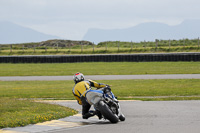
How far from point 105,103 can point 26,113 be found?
286cm

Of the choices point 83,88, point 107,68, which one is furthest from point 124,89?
point 107,68

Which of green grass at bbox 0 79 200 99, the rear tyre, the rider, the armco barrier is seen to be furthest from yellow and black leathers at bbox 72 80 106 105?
the armco barrier

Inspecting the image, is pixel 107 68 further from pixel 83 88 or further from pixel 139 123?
pixel 139 123

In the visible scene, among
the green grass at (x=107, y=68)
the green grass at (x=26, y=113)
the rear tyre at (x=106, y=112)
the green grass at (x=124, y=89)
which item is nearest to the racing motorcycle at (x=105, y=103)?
the rear tyre at (x=106, y=112)

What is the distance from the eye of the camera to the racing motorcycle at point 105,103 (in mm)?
11508

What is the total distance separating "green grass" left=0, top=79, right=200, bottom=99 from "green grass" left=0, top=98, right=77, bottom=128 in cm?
581

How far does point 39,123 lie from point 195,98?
8559 millimetres

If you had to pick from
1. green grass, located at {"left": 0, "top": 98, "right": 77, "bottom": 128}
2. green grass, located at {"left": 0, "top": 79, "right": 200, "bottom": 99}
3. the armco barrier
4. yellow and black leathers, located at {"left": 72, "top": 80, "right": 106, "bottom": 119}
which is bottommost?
green grass, located at {"left": 0, "top": 79, "right": 200, "bottom": 99}

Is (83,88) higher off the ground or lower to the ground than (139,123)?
higher

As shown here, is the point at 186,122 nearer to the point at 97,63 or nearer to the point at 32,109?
the point at 32,109

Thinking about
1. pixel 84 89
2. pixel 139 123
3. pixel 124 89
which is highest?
pixel 84 89

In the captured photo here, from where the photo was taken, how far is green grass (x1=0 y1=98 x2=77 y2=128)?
11641 millimetres

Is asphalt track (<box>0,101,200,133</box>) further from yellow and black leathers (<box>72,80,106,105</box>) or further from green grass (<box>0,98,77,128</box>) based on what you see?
yellow and black leathers (<box>72,80,106,105</box>)

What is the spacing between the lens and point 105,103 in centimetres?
1171
